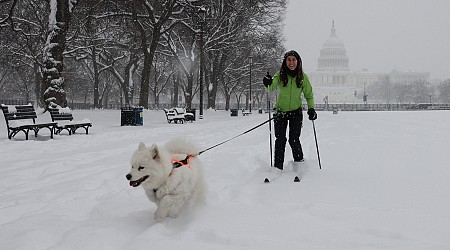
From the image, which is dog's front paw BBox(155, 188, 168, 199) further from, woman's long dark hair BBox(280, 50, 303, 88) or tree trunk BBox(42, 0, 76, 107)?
tree trunk BBox(42, 0, 76, 107)

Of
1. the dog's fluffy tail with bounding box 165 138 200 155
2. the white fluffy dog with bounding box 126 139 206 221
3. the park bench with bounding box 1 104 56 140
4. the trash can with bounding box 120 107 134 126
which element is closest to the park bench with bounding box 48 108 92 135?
the park bench with bounding box 1 104 56 140

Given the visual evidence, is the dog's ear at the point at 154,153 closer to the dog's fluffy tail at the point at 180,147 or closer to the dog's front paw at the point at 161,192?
the dog's front paw at the point at 161,192

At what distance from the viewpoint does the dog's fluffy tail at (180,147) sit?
169 inches

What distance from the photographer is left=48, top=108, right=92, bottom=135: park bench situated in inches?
481

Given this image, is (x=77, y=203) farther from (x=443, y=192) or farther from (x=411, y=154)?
(x=411, y=154)

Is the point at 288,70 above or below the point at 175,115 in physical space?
above

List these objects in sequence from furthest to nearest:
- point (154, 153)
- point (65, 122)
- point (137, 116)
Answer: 1. point (137, 116)
2. point (65, 122)
3. point (154, 153)

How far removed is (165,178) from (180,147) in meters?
0.66

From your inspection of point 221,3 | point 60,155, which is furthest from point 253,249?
point 221,3

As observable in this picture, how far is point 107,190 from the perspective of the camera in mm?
5234

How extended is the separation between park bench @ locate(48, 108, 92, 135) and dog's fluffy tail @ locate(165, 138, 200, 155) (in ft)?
29.0

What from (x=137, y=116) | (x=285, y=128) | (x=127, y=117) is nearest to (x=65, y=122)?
(x=127, y=117)

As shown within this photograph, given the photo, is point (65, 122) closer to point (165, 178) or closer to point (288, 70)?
point (288, 70)

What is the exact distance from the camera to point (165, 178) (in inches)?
145
